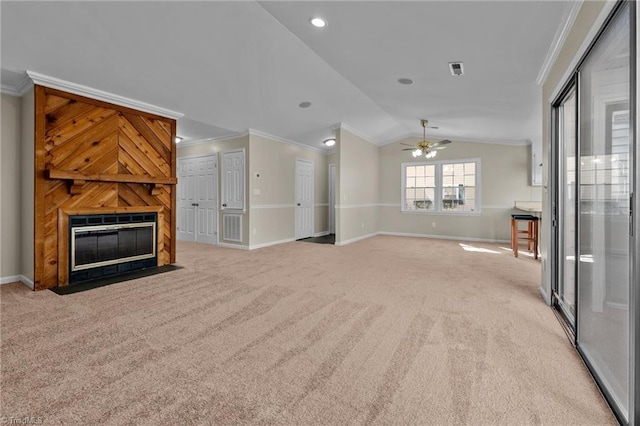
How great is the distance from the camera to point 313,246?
6.98m

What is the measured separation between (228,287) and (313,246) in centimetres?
336

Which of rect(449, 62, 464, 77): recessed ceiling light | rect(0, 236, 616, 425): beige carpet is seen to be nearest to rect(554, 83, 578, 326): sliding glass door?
rect(0, 236, 616, 425): beige carpet

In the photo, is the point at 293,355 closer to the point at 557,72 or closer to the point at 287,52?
the point at 557,72

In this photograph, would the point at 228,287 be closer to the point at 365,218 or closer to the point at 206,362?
the point at 206,362

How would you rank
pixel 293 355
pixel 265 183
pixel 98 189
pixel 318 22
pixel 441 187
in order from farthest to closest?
pixel 441 187 < pixel 265 183 < pixel 98 189 < pixel 318 22 < pixel 293 355

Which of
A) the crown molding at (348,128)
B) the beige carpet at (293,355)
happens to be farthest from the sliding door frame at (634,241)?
the crown molding at (348,128)

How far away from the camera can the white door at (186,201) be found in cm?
764

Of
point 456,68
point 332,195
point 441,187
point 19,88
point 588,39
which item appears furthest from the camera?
point 332,195

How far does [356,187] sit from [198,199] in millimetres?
3872

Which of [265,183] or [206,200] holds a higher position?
[265,183]

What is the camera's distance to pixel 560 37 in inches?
106

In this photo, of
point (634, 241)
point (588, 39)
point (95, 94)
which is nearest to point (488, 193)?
point (588, 39)

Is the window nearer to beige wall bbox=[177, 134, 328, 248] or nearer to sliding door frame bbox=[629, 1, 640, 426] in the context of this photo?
beige wall bbox=[177, 134, 328, 248]

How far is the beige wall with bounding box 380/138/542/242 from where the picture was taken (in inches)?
299
